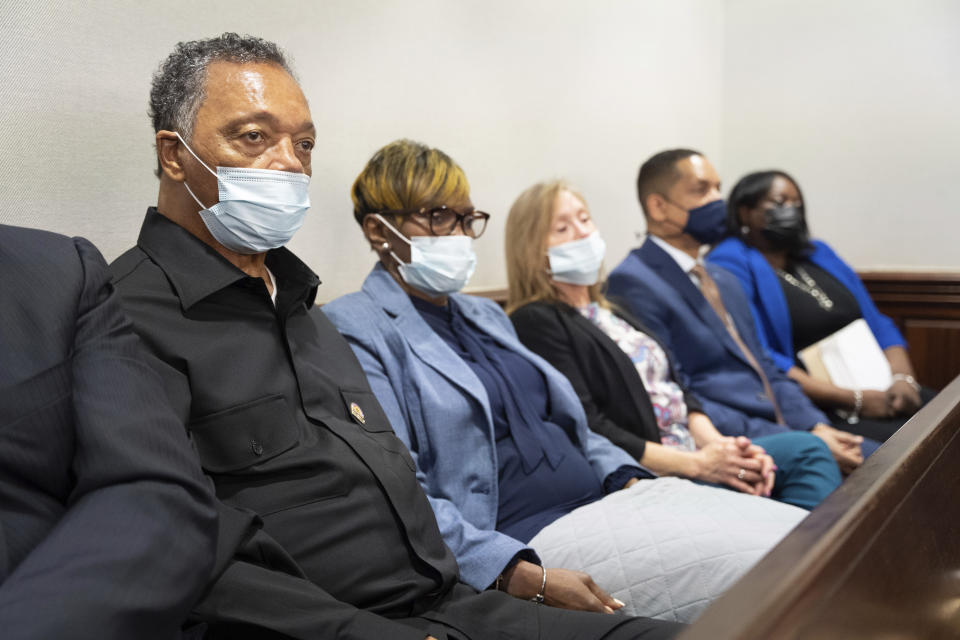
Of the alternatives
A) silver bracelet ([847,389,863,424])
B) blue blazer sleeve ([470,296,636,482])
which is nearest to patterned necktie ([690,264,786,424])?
silver bracelet ([847,389,863,424])

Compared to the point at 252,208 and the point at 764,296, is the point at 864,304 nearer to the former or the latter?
the point at 764,296

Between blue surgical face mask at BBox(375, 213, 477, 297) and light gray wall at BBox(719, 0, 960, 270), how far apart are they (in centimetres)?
353

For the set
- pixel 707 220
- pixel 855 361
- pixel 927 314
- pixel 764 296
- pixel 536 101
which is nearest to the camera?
pixel 707 220

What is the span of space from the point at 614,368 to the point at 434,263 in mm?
715

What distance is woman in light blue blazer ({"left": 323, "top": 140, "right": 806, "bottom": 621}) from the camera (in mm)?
1631

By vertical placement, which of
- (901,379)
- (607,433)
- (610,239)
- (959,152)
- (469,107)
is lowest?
(901,379)

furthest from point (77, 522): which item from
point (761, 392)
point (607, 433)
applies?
point (761, 392)

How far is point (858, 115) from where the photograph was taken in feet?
15.5

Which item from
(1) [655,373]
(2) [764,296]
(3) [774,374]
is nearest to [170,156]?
(1) [655,373]

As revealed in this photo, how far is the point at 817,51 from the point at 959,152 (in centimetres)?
96

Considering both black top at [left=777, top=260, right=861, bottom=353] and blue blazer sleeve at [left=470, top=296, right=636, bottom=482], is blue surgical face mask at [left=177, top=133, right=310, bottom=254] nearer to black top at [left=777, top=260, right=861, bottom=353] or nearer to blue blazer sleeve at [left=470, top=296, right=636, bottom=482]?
blue blazer sleeve at [left=470, top=296, right=636, bottom=482]

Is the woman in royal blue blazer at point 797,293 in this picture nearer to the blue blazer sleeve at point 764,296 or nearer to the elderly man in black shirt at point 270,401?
the blue blazer sleeve at point 764,296

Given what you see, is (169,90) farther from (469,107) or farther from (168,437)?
(469,107)

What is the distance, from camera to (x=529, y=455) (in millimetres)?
1969
